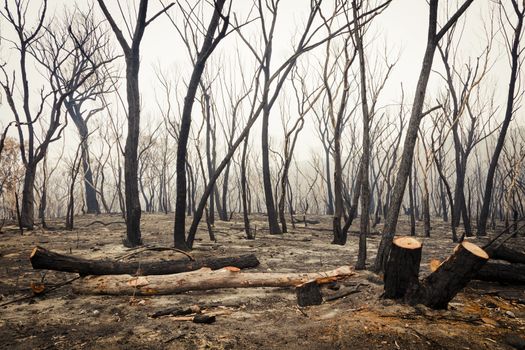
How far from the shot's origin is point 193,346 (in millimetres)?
2174

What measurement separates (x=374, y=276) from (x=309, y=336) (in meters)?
1.88

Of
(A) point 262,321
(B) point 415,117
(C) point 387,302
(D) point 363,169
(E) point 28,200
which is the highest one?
(B) point 415,117

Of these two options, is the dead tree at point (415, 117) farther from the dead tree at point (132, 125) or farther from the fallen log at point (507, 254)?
the dead tree at point (132, 125)

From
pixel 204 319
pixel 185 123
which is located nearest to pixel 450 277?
pixel 204 319

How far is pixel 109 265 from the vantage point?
3.76 metres

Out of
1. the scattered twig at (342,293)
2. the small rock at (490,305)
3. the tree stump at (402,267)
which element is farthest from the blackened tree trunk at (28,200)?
the small rock at (490,305)

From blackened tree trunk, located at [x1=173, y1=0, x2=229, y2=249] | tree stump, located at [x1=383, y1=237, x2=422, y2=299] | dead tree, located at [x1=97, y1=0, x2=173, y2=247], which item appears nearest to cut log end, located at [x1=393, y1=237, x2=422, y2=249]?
tree stump, located at [x1=383, y1=237, x2=422, y2=299]

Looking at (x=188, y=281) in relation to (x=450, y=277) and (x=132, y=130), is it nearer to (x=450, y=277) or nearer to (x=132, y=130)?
(x=450, y=277)

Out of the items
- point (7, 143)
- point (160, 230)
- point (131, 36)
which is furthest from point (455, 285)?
point (7, 143)

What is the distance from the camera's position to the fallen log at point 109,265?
3.49 meters

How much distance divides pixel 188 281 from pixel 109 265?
1.14 meters

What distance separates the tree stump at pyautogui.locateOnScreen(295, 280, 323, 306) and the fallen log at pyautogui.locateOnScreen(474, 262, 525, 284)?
1.90 metres

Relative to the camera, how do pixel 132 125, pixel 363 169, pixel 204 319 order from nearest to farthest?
pixel 204 319
pixel 363 169
pixel 132 125

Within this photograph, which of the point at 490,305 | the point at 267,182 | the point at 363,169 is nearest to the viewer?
the point at 490,305
